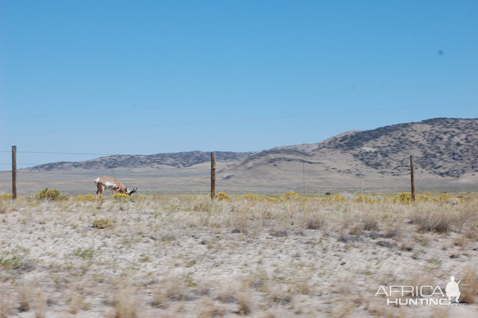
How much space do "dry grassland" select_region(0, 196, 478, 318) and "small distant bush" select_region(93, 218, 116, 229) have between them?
24 mm

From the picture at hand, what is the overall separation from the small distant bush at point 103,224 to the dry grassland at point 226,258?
0.08 ft

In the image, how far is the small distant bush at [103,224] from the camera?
1195cm

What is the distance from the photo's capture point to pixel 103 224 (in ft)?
39.4

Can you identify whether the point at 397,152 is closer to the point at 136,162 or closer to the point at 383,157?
the point at 383,157

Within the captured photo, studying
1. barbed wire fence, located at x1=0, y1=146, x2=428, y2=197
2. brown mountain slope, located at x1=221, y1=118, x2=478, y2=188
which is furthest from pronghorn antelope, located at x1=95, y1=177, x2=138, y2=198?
brown mountain slope, located at x1=221, y1=118, x2=478, y2=188

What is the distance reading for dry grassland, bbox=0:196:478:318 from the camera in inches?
276

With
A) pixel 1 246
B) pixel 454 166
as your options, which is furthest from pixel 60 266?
pixel 454 166

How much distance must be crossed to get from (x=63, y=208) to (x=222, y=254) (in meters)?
6.47

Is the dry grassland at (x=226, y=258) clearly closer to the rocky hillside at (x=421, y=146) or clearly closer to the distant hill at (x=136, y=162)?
the rocky hillside at (x=421, y=146)

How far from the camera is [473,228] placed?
11.9 m

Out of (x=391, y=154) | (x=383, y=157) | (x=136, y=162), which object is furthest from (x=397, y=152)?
(x=136, y=162)

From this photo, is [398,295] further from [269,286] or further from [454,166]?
[454,166]

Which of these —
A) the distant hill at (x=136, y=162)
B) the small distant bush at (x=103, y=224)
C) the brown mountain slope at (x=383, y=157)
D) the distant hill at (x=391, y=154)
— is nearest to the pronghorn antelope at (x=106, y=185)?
the small distant bush at (x=103, y=224)

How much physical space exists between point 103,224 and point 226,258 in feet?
12.6
